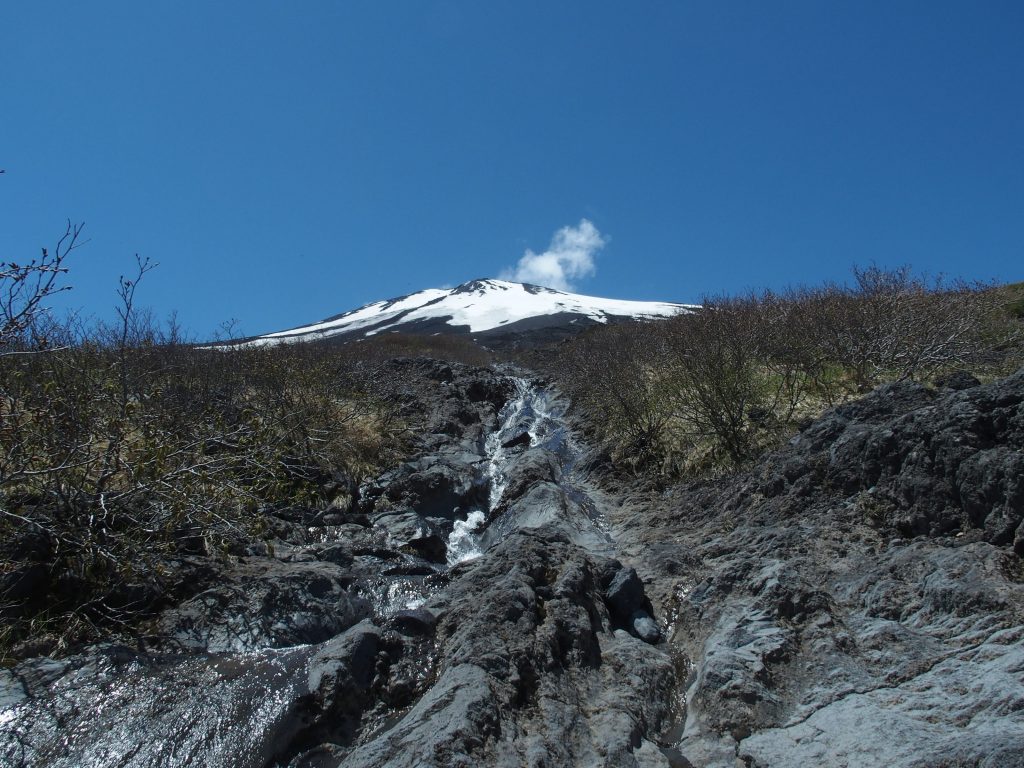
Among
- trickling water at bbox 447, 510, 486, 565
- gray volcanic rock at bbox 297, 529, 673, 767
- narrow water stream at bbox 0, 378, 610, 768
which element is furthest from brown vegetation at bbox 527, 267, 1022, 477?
narrow water stream at bbox 0, 378, 610, 768

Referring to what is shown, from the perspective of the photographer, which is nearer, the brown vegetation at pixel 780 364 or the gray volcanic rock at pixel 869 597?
the gray volcanic rock at pixel 869 597

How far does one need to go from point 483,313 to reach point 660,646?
67.0 m

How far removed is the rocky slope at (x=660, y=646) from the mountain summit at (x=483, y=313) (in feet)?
112

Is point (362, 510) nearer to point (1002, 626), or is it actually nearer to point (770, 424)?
point (770, 424)

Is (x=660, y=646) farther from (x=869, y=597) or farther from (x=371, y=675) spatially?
(x=371, y=675)

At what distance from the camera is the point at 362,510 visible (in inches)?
348

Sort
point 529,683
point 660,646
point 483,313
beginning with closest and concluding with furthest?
point 529,683 < point 660,646 < point 483,313

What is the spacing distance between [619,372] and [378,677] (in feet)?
25.4

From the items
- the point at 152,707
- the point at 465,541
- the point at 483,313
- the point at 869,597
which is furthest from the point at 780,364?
the point at 483,313

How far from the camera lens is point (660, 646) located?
179 inches

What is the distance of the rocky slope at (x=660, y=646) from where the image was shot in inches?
117

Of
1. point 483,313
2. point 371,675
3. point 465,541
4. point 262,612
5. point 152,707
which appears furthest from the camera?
point 483,313

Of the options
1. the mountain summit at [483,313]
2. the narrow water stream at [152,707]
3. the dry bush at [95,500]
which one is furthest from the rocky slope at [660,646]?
the mountain summit at [483,313]

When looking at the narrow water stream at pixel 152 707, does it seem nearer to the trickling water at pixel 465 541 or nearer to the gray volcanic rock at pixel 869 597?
the gray volcanic rock at pixel 869 597
